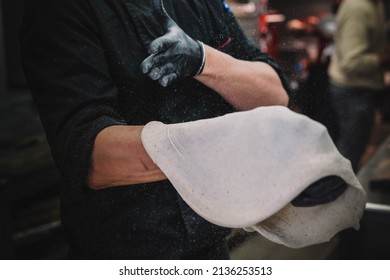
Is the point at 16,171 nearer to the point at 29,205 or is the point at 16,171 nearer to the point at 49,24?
the point at 29,205

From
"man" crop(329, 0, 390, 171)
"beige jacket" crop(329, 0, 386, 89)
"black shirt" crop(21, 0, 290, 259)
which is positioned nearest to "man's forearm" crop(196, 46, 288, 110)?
"black shirt" crop(21, 0, 290, 259)

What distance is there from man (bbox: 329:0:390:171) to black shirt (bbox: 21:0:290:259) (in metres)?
0.21

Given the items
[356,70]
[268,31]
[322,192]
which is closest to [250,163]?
[322,192]

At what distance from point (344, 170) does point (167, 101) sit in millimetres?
384

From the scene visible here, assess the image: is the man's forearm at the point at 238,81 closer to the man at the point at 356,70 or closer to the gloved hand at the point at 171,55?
the gloved hand at the point at 171,55

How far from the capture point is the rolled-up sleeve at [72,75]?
1.09 meters

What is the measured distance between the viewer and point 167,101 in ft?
3.79

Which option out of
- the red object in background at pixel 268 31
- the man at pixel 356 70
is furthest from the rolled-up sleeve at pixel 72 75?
the man at pixel 356 70

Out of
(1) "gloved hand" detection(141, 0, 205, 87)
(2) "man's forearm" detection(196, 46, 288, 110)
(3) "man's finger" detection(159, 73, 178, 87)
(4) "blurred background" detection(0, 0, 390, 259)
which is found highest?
(1) "gloved hand" detection(141, 0, 205, 87)

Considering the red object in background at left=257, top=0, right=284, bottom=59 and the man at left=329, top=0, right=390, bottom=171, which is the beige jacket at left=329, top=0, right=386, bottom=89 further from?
the red object in background at left=257, top=0, right=284, bottom=59

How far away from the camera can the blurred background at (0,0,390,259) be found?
1.22 metres

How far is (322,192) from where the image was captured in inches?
40.0

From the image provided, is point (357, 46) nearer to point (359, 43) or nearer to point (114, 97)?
point (359, 43)

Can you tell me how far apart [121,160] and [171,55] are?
23 cm
